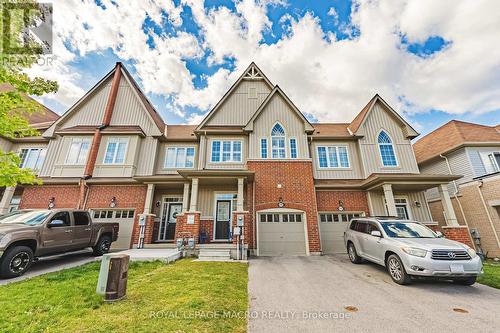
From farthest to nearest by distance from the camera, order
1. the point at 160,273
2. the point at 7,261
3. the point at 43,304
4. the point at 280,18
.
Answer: the point at 280,18
the point at 160,273
the point at 7,261
the point at 43,304

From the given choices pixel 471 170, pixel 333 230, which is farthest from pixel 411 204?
pixel 333 230

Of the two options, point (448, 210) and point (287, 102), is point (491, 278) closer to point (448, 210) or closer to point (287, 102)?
point (448, 210)

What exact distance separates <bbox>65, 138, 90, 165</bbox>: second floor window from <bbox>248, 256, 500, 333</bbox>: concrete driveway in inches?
513

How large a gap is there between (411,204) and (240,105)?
12993mm

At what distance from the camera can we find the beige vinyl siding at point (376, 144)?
12578mm

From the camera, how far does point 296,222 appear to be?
36.0 ft

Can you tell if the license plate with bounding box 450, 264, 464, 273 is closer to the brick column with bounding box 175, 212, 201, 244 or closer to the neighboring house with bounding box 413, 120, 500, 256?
the neighboring house with bounding box 413, 120, 500, 256

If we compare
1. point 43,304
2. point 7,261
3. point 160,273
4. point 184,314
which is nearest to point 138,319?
point 184,314

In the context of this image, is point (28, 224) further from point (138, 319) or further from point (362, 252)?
point (362, 252)

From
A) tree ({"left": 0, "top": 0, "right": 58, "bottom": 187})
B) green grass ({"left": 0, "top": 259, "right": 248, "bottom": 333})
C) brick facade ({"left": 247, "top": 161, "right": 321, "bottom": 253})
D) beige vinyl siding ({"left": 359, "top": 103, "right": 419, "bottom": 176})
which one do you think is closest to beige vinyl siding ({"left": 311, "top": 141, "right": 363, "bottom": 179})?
beige vinyl siding ({"left": 359, "top": 103, "right": 419, "bottom": 176})

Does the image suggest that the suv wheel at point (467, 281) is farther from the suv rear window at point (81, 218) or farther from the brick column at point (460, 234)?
the suv rear window at point (81, 218)

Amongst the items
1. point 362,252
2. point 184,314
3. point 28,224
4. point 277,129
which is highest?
point 277,129

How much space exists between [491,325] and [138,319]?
6352mm

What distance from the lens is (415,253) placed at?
564cm
